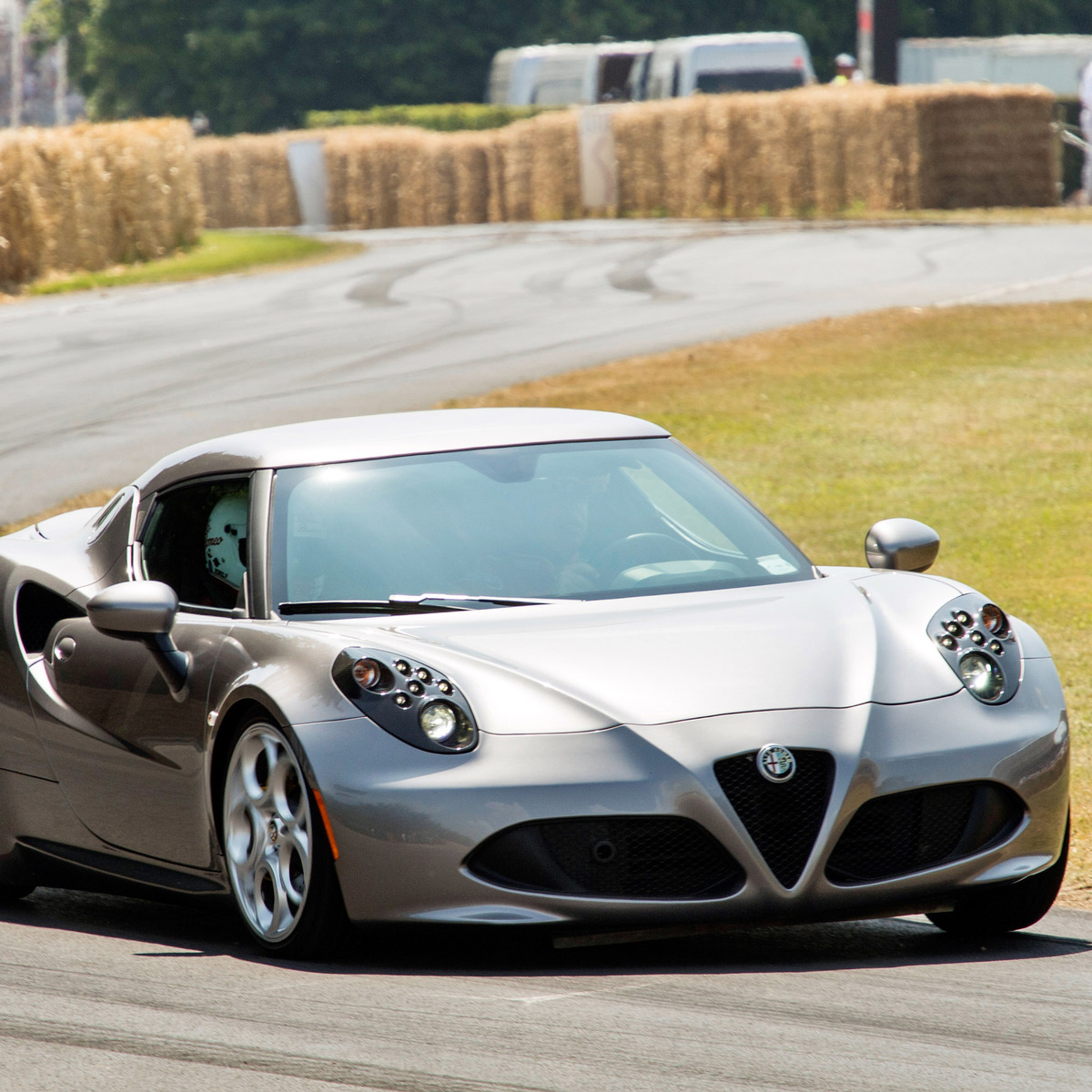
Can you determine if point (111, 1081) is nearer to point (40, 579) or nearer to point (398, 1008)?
point (398, 1008)

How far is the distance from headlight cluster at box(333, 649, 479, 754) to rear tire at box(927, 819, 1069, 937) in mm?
1308

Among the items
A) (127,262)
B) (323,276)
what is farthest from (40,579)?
(127,262)

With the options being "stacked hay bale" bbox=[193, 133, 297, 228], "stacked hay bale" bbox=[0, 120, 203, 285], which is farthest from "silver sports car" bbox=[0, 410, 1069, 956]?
"stacked hay bale" bbox=[193, 133, 297, 228]

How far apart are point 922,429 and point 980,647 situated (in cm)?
1076

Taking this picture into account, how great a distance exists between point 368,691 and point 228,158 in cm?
4582

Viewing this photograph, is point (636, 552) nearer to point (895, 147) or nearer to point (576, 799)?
point (576, 799)

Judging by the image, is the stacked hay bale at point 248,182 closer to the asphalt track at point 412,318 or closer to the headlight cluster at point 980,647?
the asphalt track at point 412,318

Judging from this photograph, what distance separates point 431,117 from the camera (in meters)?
59.6

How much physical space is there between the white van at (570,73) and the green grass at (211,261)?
1178 cm

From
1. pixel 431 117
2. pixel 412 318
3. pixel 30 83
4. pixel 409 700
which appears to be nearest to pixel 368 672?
pixel 409 700

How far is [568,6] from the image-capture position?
217 ft

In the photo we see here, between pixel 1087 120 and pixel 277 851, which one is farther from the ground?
pixel 277 851

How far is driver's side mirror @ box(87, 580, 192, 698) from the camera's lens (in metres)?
5.27

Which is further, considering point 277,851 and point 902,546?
point 902,546
